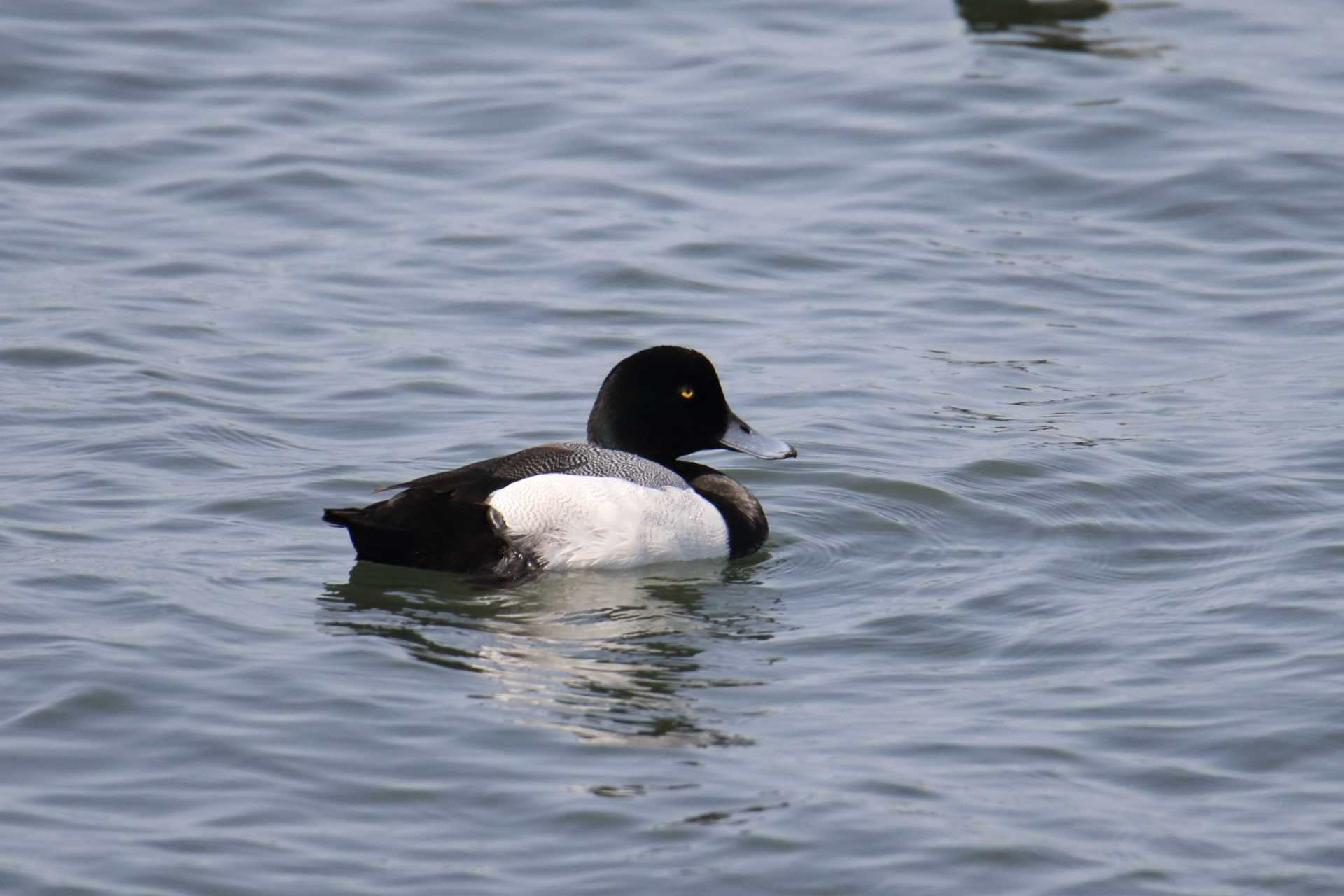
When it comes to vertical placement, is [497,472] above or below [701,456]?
above

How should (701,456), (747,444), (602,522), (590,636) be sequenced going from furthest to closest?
(701,456)
(747,444)
(602,522)
(590,636)

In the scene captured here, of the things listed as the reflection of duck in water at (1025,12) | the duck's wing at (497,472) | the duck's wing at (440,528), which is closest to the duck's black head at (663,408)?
the duck's wing at (497,472)

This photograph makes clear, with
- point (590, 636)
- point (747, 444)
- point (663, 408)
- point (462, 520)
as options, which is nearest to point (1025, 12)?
point (747, 444)

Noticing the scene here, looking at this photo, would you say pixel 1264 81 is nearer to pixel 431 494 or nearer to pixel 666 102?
pixel 666 102

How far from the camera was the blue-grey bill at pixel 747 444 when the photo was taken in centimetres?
820

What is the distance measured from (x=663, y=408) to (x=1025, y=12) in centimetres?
903

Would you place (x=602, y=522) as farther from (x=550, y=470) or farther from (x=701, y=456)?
(x=701, y=456)

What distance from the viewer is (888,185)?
42.7ft

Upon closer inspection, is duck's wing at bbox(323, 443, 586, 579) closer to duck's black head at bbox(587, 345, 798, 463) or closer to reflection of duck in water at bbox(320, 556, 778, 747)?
reflection of duck in water at bbox(320, 556, 778, 747)

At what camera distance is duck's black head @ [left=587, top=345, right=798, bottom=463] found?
796 cm

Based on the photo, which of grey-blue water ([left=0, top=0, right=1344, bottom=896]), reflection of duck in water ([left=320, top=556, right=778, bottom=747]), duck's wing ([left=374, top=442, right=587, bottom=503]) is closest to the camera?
grey-blue water ([left=0, top=0, right=1344, bottom=896])

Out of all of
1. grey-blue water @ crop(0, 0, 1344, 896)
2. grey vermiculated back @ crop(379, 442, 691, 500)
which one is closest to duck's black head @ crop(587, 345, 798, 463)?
grey vermiculated back @ crop(379, 442, 691, 500)

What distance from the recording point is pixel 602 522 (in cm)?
735

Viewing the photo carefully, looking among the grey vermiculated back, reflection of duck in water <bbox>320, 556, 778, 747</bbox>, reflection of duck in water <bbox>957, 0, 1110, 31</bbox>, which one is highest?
reflection of duck in water <bbox>957, 0, 1110, 31</bbox>
